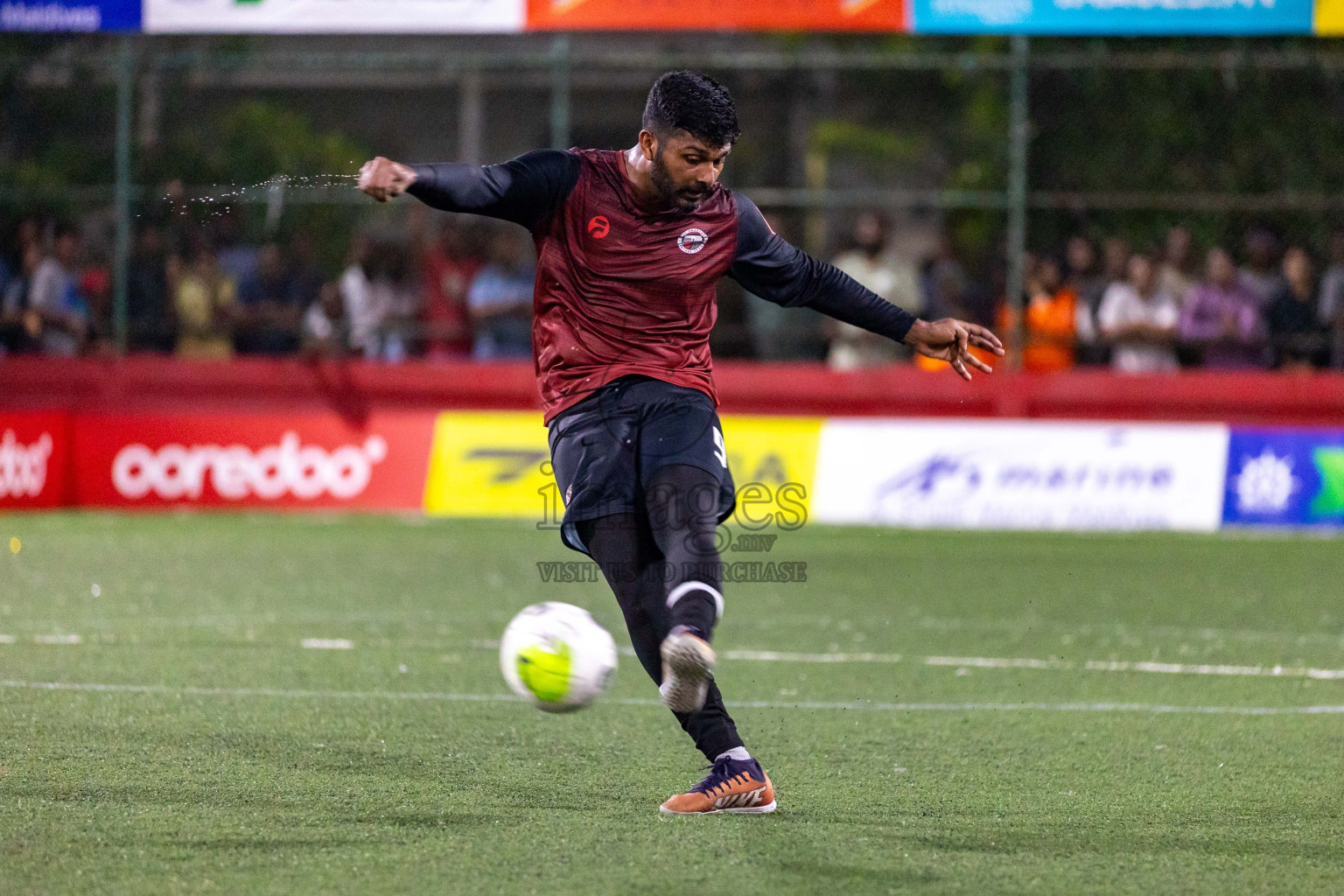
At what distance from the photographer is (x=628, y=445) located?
550 cm

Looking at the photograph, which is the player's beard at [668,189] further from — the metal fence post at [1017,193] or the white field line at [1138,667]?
the metal fence post at [1017,193]

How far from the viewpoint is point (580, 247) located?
559 cm

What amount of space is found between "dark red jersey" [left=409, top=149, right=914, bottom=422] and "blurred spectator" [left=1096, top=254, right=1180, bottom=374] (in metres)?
11.6

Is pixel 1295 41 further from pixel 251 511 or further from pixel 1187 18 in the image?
pixel 251 511

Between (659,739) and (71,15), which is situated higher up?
(71,15)

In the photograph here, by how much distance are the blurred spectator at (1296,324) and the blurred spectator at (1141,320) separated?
0.92 meters

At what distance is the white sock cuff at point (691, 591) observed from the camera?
514cm

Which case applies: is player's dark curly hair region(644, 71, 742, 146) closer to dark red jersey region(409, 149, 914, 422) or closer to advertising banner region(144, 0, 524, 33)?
dark red jersey region(409, 149, 914, 422)

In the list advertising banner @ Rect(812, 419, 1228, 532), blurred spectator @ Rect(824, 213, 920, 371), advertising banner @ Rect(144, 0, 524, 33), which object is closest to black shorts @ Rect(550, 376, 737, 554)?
advertising banner @ Rect(812, 419, 1228, 532)

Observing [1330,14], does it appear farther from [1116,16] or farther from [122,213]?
[122,213]

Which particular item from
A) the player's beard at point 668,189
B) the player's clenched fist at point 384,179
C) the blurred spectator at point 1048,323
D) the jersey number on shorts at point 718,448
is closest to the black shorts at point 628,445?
the jersey number on shorts at point 718,448

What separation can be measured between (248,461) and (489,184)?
1128cm

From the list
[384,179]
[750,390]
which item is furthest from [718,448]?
[750,390]

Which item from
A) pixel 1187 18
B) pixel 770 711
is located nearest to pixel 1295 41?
pixel 1187 18
